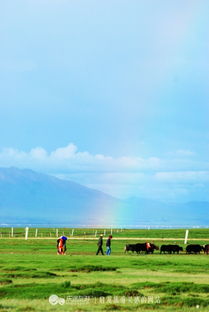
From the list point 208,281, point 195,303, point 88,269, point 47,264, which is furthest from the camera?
point 47,264

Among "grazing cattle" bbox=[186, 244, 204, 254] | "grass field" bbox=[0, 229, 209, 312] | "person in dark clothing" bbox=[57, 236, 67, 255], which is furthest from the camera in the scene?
"grazing cattle" bbox=[186, 244, 204, 254]

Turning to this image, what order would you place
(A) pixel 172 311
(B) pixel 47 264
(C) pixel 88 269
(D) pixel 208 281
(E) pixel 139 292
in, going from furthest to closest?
(B) pixel 47 264 → (C) pixel 88 269 → (D) pixel 208 281 → (E) pixel 139 292 → (A) pixel 172 311

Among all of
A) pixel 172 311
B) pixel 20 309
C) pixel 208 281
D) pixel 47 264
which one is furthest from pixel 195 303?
pixel 47 264

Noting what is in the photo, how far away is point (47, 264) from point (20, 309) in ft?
68.3

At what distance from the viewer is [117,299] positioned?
Result: 80.8 feet

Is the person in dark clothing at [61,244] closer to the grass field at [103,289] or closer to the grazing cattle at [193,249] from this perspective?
the grazing cattle at [193,249]

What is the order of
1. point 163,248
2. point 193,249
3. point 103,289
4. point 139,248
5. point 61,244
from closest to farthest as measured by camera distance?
→ point 103,289 → point 61,244 → point 139,248 → point 193,249 → point 163,248

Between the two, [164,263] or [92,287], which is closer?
[92,287]

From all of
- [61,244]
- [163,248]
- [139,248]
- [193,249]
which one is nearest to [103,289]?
[61,244]

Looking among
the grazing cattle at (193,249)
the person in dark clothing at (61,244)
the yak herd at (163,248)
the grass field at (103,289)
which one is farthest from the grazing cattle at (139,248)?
the grass field at (103,289)

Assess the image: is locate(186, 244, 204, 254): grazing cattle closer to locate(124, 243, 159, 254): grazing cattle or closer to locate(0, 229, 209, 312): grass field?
locate(124, 243, 159, 254): grazing cattle

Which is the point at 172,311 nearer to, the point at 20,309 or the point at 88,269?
the point at 20,309

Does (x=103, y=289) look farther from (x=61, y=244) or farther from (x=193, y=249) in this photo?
(x=193, y=249)

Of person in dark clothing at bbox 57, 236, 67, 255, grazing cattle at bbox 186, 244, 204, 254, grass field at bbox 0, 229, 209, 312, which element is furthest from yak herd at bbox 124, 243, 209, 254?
grass field at bbox 0, 229, 209, 312
